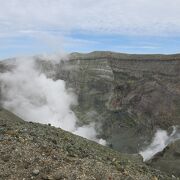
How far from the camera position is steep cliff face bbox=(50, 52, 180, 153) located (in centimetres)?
7250

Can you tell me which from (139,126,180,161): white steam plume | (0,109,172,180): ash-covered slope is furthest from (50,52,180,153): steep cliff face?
(0,109,172,180): ash-covered slope

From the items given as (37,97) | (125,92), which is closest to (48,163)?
(125,92)

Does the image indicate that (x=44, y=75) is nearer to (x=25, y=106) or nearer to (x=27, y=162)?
(x=25, y=106)

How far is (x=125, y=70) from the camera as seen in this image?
272ft

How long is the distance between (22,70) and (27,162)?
3131 inches

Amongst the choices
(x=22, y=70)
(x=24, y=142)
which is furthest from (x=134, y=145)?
(x=24, y=142)

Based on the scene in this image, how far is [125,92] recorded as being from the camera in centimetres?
8269

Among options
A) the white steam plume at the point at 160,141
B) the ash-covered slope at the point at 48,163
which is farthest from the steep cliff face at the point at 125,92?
the ash-covered slope at the point at 48,163

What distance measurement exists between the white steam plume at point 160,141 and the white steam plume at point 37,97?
16374 mm

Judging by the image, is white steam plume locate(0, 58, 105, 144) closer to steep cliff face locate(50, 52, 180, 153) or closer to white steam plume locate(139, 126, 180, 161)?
steep cliff face locate(50, 52, 180, 153)

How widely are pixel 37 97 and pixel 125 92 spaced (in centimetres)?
2046

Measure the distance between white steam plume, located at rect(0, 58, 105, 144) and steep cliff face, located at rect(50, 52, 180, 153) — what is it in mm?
2139

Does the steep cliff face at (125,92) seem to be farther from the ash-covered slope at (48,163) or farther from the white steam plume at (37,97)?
the ash-covered slope at (48,163)

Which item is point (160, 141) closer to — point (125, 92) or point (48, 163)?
point (125, 92)
